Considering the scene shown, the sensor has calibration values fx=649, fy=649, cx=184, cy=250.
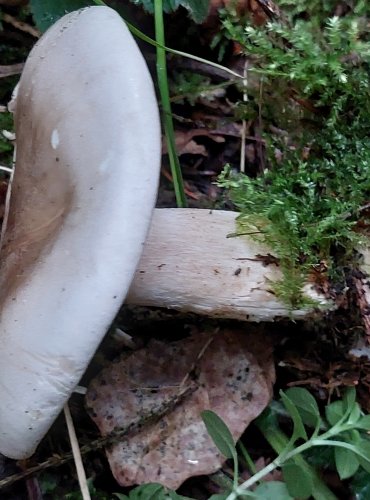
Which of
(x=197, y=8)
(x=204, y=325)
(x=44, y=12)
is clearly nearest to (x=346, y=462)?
(x=204, y=325)

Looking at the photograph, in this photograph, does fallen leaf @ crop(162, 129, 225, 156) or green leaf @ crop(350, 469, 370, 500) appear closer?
green leaf @ crop(350, 469, 370, 500)

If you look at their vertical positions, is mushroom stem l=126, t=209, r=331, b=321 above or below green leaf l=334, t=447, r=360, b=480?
above

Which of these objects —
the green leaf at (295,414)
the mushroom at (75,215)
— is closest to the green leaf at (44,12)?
the mushroom at (75,215)

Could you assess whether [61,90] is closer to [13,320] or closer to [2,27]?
[13,320]

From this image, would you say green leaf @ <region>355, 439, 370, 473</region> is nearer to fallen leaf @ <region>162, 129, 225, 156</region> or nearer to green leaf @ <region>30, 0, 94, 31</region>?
fallen leaf @ <region>162, 129, 225, 156</region>

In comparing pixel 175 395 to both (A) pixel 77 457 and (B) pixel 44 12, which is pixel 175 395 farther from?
(B) pixel 44 12

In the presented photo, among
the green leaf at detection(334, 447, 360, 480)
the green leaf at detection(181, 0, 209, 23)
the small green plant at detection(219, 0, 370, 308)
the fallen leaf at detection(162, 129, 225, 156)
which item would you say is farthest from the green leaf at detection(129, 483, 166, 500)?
the green leaf at detection(181, 0, 209, 23)

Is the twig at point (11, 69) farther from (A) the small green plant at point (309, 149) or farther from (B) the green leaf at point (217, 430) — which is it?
(B) the green leaf at point (217, 430)
